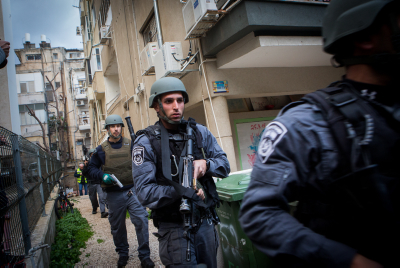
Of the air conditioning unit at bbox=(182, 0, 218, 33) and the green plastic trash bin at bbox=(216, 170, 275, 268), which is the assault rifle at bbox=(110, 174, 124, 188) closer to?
the green plastic trash bin at bbox=(216, 170, 275, 268)

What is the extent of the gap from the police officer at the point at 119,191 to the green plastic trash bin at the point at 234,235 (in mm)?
1533

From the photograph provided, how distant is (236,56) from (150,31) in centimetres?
428

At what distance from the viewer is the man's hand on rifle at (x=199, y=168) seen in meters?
2.24

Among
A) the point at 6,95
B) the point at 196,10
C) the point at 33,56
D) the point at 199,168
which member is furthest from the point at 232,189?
the point at 33,56

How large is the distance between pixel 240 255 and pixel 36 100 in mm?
34106

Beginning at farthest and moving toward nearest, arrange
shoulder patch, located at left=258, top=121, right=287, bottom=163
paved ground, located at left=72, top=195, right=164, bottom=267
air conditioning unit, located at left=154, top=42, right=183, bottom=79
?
air conditioning unit, located at left=154, top=42, right=183, bottom=79, paved ground, located at left=72, top=195, right=164, bottom=267, shoulder patch, located at left=258, top=121, right=287, bottom=163

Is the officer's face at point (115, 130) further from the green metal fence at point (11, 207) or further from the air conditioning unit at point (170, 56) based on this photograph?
the air conditioning unit at point (170, 56)

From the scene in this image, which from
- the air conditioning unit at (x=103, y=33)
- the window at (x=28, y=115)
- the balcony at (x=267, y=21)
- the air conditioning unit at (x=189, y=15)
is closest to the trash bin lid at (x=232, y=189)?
the balcony at (x=267, y=21)

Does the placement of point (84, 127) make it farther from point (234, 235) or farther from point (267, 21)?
point (234, 235)

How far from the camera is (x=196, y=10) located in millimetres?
4711

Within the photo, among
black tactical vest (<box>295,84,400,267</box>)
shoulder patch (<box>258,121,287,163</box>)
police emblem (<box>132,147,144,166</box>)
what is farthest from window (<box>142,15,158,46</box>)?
black tactical vest (<box>295,84,400,267</box>)

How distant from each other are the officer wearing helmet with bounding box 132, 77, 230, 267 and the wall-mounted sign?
9.43ft

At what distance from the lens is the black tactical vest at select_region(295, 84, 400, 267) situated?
34.1 inches

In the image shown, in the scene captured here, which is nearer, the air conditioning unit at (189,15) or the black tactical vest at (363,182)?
the black tactical vest at (363,182)
